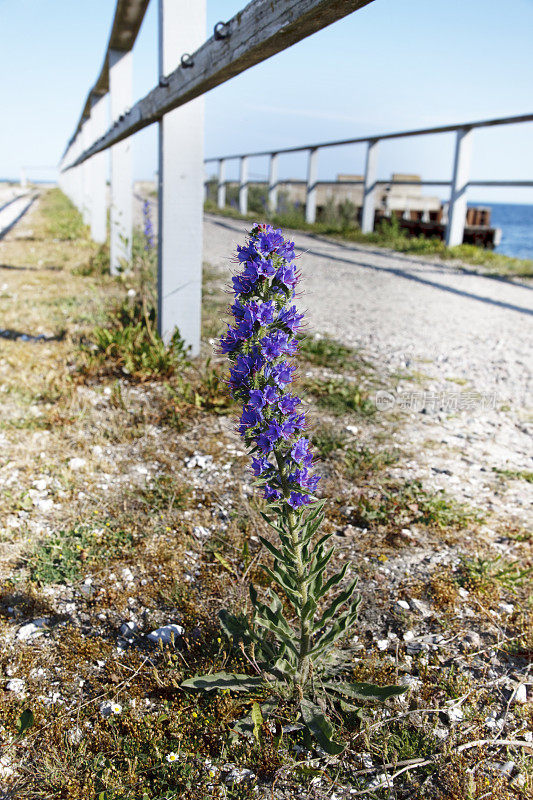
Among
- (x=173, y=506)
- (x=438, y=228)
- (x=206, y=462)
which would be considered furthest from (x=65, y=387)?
(x=438, y=228)

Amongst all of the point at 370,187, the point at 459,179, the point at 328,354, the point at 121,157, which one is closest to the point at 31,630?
the point at 328,354

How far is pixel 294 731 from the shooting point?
5.92 ft

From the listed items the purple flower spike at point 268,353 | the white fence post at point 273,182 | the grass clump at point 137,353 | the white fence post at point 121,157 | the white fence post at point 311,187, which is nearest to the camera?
the purple flower spike at point 268,353

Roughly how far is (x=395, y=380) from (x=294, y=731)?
286cm

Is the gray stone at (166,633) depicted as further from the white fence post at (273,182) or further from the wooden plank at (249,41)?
the white fence post at (273,182)

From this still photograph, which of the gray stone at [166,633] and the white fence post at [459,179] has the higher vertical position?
the white fence post at [459,179]

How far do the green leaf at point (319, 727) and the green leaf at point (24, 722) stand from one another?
76 centimetres

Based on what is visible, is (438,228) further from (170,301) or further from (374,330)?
(170,301)

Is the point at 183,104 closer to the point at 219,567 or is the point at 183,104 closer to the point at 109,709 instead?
the point at 219,567

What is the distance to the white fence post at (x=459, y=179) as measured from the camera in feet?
29.7

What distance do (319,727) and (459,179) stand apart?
29.8ft

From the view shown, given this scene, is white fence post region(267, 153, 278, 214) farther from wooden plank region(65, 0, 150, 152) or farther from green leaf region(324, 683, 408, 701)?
green leaf region(324, 683, 408, 701)

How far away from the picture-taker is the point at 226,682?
1.81 metres

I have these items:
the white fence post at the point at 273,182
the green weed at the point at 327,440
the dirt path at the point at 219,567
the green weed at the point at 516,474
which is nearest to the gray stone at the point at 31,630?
the dirt path at the point at 219,567
